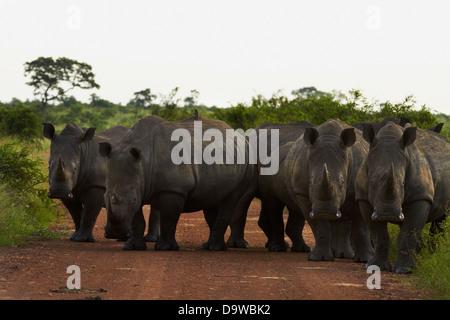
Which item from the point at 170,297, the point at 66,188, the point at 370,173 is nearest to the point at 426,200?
the point at 370,173

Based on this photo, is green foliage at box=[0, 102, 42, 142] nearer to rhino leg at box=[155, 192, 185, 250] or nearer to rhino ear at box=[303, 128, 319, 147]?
rhino leg at box=[155, 192, 185, 250]

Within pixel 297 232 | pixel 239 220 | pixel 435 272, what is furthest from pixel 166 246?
pixel 435 272

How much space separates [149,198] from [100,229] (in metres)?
3.74

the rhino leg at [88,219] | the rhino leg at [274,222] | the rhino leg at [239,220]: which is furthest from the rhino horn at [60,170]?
the rhino leg at [274,222]

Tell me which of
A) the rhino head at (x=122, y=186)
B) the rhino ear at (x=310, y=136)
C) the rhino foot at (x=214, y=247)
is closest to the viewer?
the rhino ear at (x=310, y=136)

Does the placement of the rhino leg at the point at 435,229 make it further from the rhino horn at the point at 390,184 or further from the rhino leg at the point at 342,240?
the rhino horn at the point at 390,184

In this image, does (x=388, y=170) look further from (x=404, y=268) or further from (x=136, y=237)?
(x=136, y=237)

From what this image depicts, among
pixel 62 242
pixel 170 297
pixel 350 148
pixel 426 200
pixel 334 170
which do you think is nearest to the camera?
pixel 170 297

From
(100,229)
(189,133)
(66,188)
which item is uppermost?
(189,133)

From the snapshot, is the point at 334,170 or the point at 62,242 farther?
the point at 62,242

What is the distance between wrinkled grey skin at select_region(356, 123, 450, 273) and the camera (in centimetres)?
909

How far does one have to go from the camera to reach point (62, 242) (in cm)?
1274

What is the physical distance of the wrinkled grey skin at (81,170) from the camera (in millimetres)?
12734
